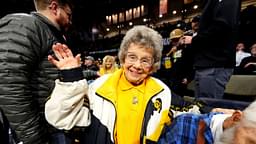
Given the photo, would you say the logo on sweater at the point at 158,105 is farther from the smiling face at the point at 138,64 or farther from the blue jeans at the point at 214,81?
the blue jeans at the point at 214,81

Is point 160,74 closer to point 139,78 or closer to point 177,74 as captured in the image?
point 177,74

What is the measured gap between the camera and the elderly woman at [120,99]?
1.34m

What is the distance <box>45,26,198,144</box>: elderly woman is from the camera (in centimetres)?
134

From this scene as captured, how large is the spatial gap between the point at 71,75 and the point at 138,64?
437 mm

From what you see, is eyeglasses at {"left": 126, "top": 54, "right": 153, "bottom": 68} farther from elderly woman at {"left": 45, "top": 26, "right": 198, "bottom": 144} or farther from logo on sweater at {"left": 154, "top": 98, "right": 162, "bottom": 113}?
logo on sweater at {"left": 154, "top": 98, "right": 162, "bottom": 113}

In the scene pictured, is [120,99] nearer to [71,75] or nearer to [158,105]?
[158,105]

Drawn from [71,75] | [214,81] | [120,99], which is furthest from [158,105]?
[214,81]

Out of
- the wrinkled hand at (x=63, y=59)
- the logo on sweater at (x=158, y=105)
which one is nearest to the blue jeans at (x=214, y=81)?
the logo on sweater at (x=158, y=105)

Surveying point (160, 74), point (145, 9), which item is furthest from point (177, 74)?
point (145, 9)

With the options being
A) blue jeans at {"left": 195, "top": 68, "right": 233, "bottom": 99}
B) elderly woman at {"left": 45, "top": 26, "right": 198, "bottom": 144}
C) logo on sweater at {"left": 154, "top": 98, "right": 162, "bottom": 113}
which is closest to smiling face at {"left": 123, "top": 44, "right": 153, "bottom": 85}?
elderly woman at {"left": 45, "top": 26, "right": 198, "bottom": 144}

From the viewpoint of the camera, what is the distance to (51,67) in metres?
1.55

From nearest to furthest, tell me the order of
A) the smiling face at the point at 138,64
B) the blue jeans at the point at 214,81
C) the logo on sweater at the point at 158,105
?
1. the logo on sweater at the point at 158,105
2. the smiling face at the point at 138,64
3. the blue jeans at the point at 214,81

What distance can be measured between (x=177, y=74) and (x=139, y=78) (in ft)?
11.9

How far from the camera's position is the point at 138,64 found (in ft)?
5.38
